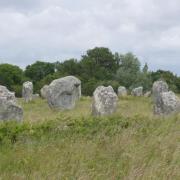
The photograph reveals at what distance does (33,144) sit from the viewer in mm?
9156

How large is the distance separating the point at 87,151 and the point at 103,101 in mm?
11974

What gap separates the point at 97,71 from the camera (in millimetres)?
76000

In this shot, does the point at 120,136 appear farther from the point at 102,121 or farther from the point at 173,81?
the point at 173,81

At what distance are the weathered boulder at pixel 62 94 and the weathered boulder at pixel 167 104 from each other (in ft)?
21.9

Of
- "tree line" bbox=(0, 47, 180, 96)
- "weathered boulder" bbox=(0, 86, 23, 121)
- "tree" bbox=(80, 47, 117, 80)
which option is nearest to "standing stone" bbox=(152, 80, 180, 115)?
"weathered boulder" bbox=(0, 86, 23, 121)

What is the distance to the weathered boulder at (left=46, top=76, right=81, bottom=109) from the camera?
86.3ft

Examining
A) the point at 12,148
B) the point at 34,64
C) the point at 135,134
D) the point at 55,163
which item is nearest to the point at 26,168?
the point at 55,163

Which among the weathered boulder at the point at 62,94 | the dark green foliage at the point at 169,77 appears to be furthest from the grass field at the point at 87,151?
the dark green foliage at the point at 169,77

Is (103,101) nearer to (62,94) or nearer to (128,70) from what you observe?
(62,94)

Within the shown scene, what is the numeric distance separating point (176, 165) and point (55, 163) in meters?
1.86

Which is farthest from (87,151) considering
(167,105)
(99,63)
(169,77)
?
(99,63)

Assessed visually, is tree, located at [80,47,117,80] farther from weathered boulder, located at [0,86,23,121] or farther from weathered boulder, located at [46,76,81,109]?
weathered boulder, located at [0,86,23,121]

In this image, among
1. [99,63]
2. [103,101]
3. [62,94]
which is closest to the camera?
[103,101]

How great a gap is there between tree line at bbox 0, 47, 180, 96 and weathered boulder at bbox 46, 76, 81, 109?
37.7 m
